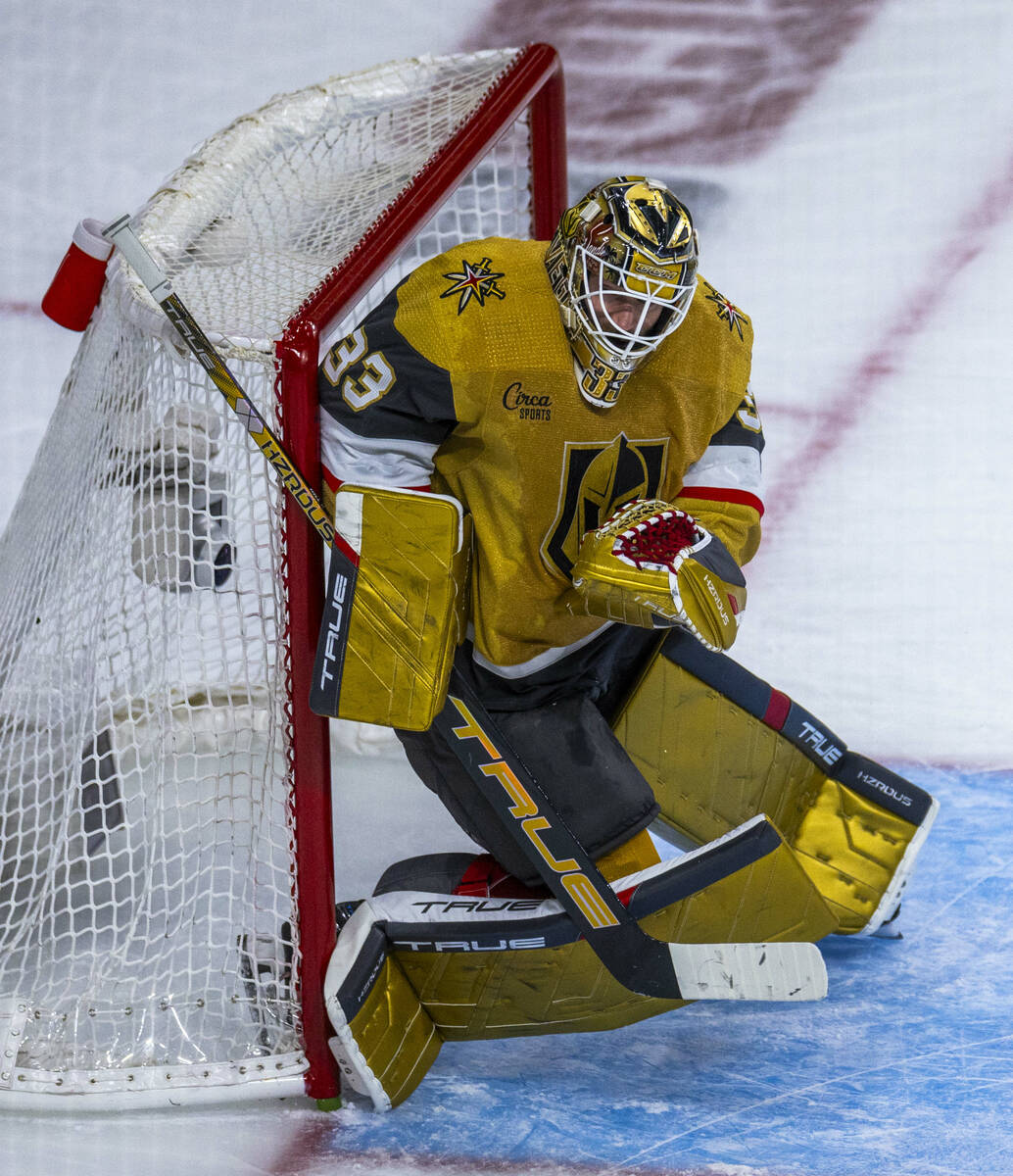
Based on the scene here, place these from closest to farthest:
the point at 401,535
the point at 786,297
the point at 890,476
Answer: the point at 401,535 < the point at 890,476 < the point at 786,297

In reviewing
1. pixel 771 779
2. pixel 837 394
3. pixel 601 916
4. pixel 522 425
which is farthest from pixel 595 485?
pixel 837 394

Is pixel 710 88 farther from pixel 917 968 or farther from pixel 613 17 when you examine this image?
pixel 917 968

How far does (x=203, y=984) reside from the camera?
171 cm

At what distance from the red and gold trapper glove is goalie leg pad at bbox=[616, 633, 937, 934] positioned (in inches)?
12.1

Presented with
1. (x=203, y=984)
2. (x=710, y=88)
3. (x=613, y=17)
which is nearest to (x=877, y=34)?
(x=710, y=88)

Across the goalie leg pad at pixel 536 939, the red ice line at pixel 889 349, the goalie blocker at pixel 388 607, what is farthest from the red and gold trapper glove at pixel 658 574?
the red ice line at pixel 889 349

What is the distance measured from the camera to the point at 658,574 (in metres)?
1.49

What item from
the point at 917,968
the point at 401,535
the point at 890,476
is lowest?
the point at 917,968

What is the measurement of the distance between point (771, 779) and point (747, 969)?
399 mm

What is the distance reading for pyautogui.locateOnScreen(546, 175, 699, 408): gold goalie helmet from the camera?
56.9 inches

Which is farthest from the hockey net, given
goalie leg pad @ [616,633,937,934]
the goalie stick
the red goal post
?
goalie leg pad @ [616,633,937,934]

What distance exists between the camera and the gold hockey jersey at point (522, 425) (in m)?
1.48

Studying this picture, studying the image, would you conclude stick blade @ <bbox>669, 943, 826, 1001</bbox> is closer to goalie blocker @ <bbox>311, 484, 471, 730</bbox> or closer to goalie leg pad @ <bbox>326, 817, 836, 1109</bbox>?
goalie leg pad @ <bbox>326, 817, 836, 1109</bbox>

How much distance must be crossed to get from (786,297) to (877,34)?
2.24ft
